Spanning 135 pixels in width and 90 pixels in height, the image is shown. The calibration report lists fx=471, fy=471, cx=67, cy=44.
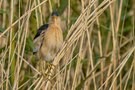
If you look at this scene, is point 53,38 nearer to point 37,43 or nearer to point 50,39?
point 50,39

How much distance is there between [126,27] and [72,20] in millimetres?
668

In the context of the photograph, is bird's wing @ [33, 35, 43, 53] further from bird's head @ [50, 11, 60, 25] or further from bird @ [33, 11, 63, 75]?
bird's head @ [50, 11, 60, 25]

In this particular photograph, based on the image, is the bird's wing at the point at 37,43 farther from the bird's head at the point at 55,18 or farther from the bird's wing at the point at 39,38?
the bird's head at the point at 55,18

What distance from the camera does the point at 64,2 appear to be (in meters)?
2.70

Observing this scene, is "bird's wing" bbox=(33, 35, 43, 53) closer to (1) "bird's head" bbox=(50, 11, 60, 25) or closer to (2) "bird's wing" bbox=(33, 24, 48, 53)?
(2) "bird's wing" bbox=(33, 24, 48, 53)

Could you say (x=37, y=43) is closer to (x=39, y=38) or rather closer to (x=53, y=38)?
(x=39, y=38)

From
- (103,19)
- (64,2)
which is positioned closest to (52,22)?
(64,2)

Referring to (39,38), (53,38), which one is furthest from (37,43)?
(53,38)

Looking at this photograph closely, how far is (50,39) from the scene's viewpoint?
2.62 metres

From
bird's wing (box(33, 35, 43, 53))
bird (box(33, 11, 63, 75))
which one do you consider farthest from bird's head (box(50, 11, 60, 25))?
bird's wing (box(33, 35, 43, 53))

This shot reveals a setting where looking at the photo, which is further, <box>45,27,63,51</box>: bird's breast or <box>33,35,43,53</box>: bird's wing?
<box>33,35,43,53</box>: bird's wing

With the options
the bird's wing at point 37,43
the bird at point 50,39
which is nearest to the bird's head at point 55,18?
the bird at point 50,39

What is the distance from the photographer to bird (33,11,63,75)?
8.51 feet

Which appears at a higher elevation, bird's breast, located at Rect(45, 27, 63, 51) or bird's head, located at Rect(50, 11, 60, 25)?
bird's head, located at Rect(50, 11, 60, 25)
